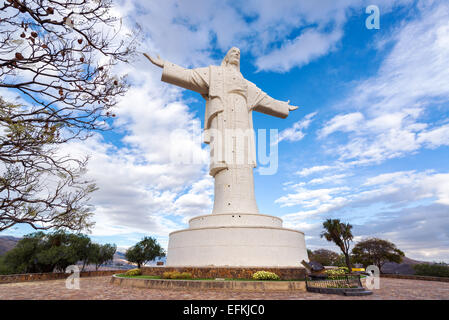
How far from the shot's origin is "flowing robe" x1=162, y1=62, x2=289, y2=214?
629 inches

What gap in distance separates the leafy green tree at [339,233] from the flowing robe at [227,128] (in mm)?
17875

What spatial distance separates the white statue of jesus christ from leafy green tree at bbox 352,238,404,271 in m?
21.9

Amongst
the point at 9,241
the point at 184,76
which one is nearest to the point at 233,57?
the point at 184,76

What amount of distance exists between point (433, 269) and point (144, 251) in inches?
1122

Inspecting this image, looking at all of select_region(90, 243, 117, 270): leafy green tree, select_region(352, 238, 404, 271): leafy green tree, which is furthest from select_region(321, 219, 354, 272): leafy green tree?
select_region(90, 243, 117, 270): leafy green tree

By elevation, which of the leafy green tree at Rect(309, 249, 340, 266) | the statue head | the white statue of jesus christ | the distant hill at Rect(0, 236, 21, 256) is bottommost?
the leafy green tree at Rect(309, 249, 340, 266)

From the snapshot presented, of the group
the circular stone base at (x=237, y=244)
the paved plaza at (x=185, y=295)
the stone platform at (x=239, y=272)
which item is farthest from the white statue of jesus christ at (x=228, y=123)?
the paved plaza at (x=185, y=295)

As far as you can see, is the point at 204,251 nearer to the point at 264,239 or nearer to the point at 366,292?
the point at 264,239

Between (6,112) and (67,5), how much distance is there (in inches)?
72.2

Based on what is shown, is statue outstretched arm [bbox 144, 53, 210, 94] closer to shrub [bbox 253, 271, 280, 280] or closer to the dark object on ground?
shrub [bbox 253, 271, 280, 280]

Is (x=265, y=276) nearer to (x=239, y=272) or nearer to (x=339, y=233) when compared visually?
(x=239, y=272)

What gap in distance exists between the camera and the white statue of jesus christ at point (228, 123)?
15984 millimetres

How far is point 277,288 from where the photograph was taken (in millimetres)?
9391
